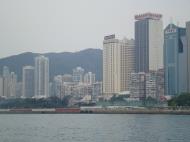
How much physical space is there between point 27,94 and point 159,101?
8204cm

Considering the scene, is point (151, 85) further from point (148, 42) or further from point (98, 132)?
point (98, 132)

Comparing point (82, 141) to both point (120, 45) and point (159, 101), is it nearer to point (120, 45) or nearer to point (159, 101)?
point (159, 101)

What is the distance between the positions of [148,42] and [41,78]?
177 ft

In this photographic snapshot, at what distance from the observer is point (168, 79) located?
123688 millimetres

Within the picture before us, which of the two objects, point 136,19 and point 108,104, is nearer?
point 108,104

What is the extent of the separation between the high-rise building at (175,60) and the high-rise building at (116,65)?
1390 centimetres

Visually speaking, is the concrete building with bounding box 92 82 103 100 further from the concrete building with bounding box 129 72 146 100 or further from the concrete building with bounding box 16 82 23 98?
the concrete building with bounding box 16 82 23 98

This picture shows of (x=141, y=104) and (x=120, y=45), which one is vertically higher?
(x=120, y=45)

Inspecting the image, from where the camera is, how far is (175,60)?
121812 mm

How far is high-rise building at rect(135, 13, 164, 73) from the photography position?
13675 cm

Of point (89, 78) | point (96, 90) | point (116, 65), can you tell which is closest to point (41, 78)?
point (89, 78)

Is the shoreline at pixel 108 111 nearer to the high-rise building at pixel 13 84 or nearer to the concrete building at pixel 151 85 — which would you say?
the concrete building at pixel 151 85

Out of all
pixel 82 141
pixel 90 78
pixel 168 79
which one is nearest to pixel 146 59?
pixel 168 79

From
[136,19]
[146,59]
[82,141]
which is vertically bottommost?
[82,141]
